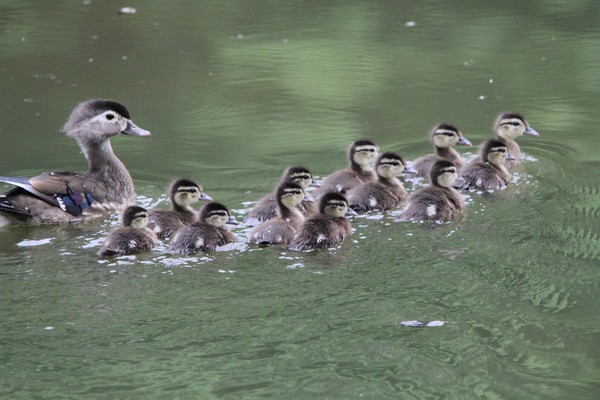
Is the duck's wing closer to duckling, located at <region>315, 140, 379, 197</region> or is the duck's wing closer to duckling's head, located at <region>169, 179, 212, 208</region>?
duckling's head, located at <region>169, 179, 212, 208</region>

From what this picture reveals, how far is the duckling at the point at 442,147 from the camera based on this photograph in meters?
7.55

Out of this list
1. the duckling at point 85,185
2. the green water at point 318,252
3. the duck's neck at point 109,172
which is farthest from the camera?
the duck's neck at point 109,172

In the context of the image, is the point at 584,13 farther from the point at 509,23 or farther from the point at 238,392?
the point at 238,392

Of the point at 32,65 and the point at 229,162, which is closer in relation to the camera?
the point at 229,162

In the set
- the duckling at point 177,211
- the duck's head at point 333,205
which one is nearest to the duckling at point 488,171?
the duck's head at point 333,205

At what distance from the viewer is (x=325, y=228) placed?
6039 millimetres

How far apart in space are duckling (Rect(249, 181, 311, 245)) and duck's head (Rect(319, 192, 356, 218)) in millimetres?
159

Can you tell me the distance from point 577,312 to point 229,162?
127 inches

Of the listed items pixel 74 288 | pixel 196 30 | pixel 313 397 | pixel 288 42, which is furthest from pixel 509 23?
pixel 313 397

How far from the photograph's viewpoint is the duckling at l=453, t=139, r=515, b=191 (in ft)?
23.3

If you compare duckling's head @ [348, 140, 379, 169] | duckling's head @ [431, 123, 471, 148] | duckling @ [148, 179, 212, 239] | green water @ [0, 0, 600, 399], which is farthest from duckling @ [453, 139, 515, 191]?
duckling @ [148, 179, 212, 239]

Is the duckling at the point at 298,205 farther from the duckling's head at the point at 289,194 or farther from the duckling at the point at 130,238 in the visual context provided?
the duckling at the point at 130,238

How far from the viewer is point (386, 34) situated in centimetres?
1136

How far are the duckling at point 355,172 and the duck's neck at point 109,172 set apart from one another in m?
1.19
